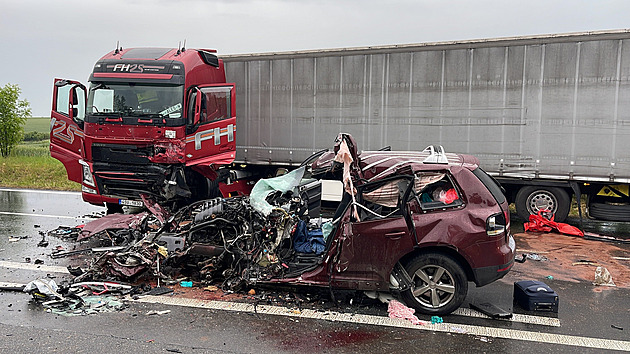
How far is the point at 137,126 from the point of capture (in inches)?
403

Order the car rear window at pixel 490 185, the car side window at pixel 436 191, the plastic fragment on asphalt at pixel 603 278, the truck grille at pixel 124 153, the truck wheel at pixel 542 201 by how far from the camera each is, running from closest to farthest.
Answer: the car side window at pixel 436 191 < the car rear window at pixel 490 185 < the plastic fragment on asphalt at pixel 603 278 < the truck grille at pixel 124 153 < the truck wheel at pixel 542 201

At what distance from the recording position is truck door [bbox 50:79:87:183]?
10.9 meters

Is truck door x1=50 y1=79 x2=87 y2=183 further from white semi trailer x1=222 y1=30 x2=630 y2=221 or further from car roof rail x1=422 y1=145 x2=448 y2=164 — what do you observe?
car roof rail x1=422 y1=145 x2=448 y2=164

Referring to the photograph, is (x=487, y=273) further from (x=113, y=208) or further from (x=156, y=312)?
(x=113, y=208)

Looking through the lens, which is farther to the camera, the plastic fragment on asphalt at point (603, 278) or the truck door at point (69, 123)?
the truck door at point (69, 123)

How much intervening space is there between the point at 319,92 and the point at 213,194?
342 centimetres

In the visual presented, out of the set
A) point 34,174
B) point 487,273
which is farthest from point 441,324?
point 34,174

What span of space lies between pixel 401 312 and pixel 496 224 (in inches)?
56.3

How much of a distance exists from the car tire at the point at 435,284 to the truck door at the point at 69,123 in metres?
7.79

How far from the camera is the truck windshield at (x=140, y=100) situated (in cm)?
1036

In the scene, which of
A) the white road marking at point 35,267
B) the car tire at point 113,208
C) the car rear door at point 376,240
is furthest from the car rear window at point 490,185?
the car tire at point 113,208

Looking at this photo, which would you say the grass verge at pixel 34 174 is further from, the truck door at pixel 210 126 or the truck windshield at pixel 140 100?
the truck door at pixel 210 126

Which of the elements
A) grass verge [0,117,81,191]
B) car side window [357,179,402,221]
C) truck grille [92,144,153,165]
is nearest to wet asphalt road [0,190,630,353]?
car side window [357,179,402,221]

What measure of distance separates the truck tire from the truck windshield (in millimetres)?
8665
